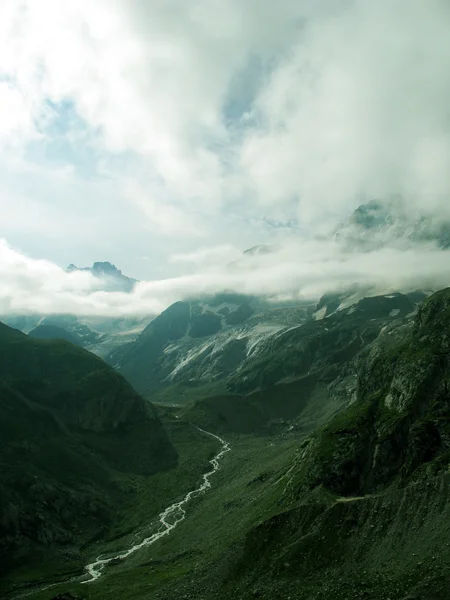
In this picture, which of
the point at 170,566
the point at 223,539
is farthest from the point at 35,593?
the point at 223,539

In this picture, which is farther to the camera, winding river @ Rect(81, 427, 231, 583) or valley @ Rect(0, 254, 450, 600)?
winding river @ Rect(81, 427, 231, 583)

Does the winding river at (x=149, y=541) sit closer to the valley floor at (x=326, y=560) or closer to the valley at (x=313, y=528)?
the valley at (x=313, y=528)

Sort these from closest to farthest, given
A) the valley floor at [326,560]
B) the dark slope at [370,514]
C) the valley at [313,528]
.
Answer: the valley floor at [326,560]
the dark slope at [370,514]
the valley at [313,528]

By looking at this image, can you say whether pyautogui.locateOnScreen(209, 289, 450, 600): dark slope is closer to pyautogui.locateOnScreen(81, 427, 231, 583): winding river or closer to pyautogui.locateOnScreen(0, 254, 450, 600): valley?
pyautogui.locateOnScreen(0, 254, 450, 600): valley

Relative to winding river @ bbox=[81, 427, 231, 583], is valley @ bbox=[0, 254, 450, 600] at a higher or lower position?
higher

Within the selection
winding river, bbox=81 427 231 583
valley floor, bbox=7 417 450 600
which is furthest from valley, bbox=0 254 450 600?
winding river, bbox=81 427 231 583

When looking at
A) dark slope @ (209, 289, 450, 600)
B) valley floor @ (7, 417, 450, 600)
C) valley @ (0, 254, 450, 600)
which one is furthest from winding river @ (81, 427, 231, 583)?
dark slope @ (209, 289, 450, 600)

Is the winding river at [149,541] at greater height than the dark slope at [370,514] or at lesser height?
lesser

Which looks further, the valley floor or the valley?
the valley

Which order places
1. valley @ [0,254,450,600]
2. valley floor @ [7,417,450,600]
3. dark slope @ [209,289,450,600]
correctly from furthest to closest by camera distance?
valley @ [0,254,450,600], dark slope @ [209,289,450,600], valley floor @ [7,417,450,600]

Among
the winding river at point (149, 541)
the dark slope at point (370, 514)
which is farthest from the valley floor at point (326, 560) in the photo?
the winding river at point (149, 541)

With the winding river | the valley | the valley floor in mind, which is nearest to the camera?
the valley floor

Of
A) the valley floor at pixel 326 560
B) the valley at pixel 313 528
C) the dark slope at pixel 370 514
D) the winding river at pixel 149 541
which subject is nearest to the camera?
the valley floor at pixel 326 560

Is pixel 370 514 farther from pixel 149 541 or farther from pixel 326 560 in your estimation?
pixel 149 541
